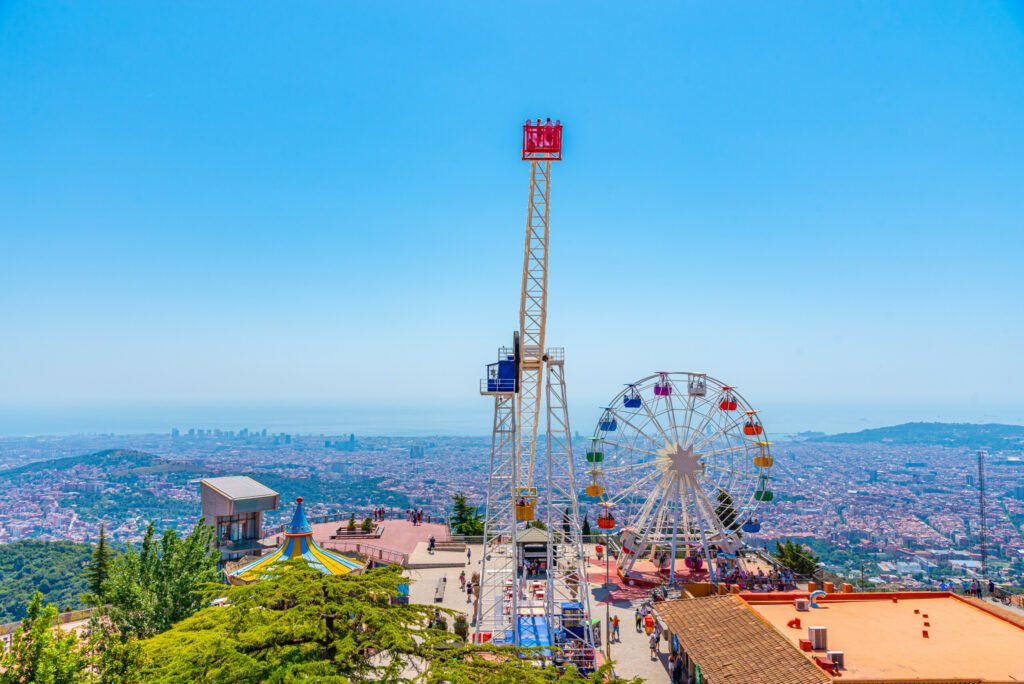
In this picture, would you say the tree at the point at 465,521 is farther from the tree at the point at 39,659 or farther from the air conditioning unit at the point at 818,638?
the tree at the point at 39,659

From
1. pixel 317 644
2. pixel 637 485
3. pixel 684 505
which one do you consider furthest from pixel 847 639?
pixel 637 485

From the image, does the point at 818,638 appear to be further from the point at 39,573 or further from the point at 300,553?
the point at 39,573

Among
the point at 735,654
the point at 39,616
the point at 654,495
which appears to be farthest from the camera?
the point at 654,495

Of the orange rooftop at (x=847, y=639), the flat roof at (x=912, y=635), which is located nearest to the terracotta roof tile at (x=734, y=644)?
the orange rooftop at (x=847, y=639)

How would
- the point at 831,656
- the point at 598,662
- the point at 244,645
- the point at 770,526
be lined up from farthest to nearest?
the point at 770,526 → the point at 598,662 → the point at 831,656 → the point at 244,645

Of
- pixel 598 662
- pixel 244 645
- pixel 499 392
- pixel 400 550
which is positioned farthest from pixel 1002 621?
pixel 400 550

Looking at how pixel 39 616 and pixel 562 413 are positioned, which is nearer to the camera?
pixel 39 616

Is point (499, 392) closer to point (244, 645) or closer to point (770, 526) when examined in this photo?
point (244, 645)

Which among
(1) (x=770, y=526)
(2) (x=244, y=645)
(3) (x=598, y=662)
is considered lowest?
(1) (x=770, y=526)
